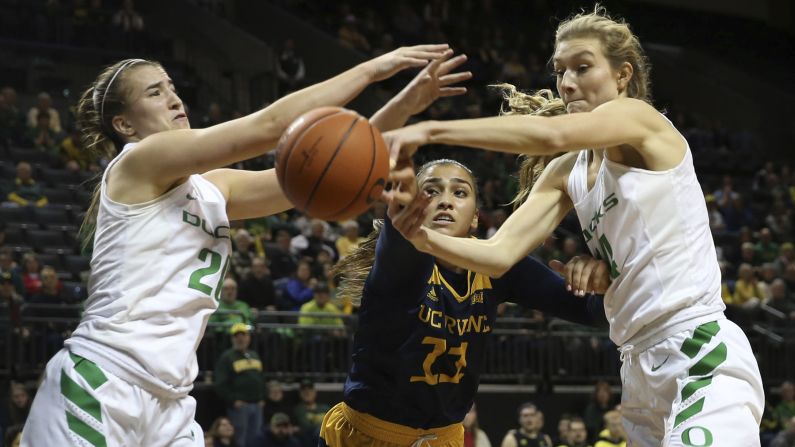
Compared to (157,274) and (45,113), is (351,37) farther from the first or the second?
(157,274)

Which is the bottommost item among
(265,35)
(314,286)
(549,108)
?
(314,286)

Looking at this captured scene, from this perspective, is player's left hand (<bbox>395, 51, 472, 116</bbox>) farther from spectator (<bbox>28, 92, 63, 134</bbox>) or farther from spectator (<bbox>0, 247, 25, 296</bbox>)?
spectator (<bbox>28, 92, 63, 134</bbox>)

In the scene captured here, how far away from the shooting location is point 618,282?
3.73m

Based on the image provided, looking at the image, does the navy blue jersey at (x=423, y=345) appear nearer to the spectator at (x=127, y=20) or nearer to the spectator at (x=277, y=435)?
the spectator at (x=277, y=435)

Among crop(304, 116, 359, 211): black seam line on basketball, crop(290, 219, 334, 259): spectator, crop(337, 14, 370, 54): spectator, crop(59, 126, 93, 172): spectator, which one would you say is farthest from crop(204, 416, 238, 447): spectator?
crop(337, 14, 370, 54): spectator

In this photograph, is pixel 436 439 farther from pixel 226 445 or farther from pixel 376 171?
pixel 226 445

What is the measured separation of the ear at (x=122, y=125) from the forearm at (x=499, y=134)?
124 centimetres

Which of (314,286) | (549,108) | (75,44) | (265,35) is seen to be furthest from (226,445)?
(265,35)

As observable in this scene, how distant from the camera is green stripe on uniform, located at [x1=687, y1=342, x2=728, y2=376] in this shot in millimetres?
3479

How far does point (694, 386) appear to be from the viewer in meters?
3.46

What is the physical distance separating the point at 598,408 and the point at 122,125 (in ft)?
26.1

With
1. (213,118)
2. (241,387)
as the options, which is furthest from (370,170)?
(213,118)

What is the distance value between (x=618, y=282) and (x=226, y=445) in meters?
6.02

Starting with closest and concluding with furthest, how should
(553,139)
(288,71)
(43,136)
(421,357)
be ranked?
(553,139) < (421,357) < (43,136) < (288,71)
